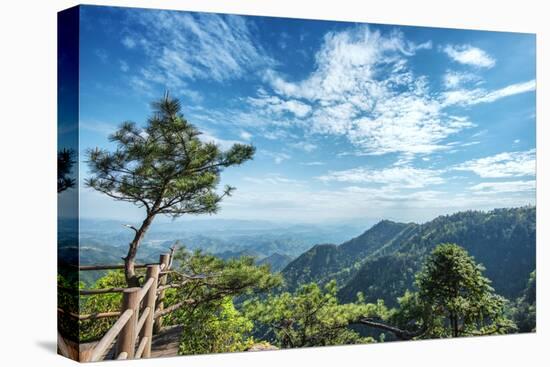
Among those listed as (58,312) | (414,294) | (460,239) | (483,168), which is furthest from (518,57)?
(58,312)

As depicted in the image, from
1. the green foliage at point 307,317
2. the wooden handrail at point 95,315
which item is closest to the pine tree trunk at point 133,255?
the wooden handrail at point 95,315

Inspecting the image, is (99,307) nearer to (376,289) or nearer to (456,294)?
(376,289)

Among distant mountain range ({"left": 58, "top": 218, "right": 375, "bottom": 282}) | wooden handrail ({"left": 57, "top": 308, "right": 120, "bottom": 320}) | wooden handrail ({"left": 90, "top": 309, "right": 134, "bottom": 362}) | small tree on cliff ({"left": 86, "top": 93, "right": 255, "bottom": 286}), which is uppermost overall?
small tree on cliff ({"left": 86, "top": 93, "right": 255, "bottom": 286})

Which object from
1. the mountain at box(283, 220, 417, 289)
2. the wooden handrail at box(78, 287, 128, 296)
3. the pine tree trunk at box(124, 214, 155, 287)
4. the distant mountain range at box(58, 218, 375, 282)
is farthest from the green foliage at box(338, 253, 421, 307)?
the wooden handrail at box(78, 287, 128, 296)

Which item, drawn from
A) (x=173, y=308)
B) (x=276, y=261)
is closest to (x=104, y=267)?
(x=173, y=308)

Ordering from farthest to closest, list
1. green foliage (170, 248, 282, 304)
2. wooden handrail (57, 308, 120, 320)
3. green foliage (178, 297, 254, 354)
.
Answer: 1. green foliage (170, 248, 282, 304)
2. green foliage (178, 297, 254, 354)
3. wooden handrail (57, 308, 120, 320)

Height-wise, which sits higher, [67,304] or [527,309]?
[67,304]

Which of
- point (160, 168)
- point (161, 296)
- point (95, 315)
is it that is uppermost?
point (160, 168)

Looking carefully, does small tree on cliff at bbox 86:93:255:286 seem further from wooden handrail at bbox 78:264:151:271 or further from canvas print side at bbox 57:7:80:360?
canvas print side at bbox 57:7:80:360
